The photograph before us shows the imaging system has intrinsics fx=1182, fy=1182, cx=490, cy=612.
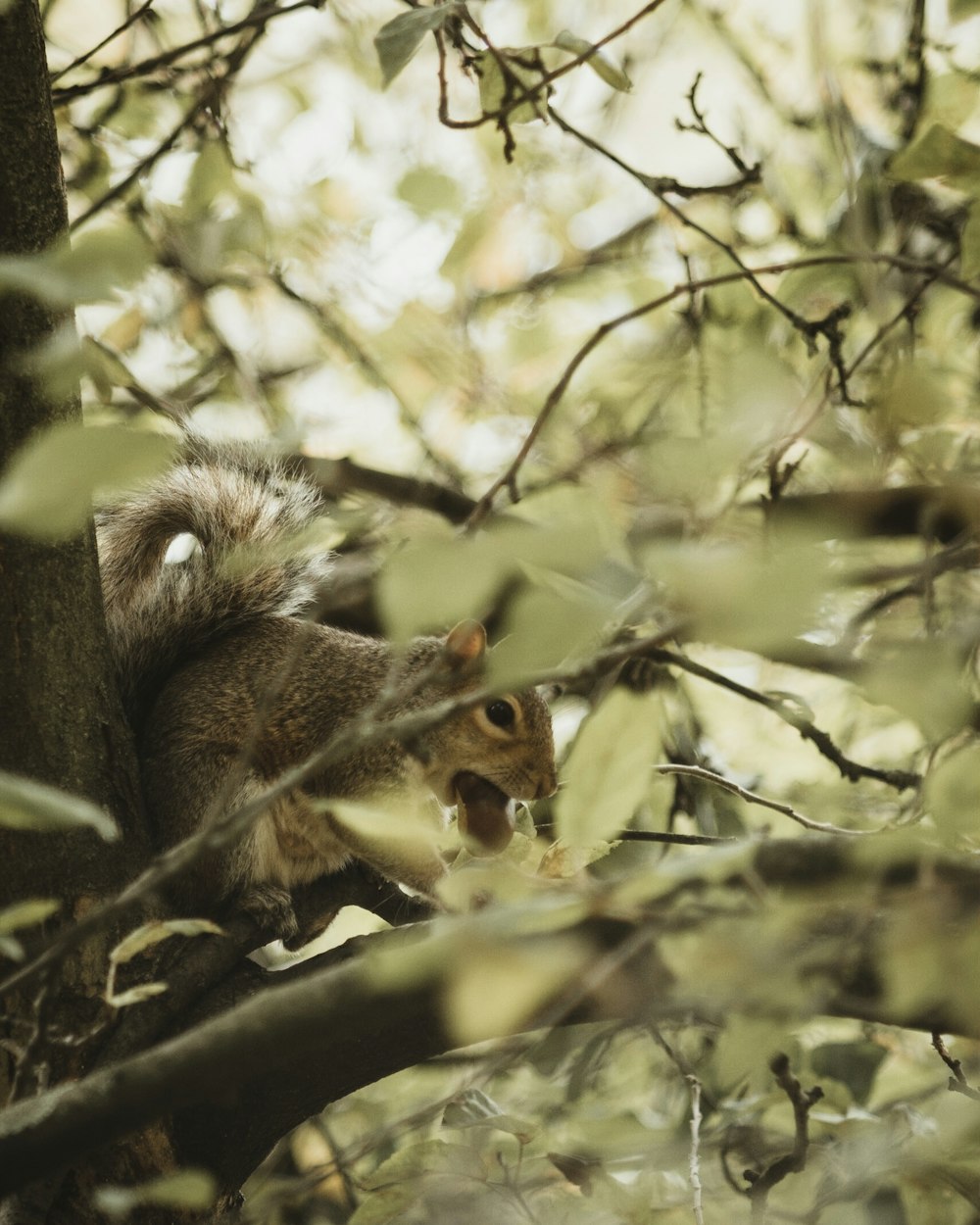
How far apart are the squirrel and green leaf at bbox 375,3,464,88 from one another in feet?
1.63

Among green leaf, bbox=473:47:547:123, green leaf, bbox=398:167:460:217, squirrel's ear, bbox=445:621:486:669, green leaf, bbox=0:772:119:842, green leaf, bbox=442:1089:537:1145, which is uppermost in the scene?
green leaf, bbox=473:47:547:123

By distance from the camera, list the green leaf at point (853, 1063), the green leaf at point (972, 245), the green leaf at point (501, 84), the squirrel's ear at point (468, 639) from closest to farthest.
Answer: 1. the green leaf at point (972, 245)
2. the green leaf at point (501, 84)
3. the green leaf at point (853, 1063)
4. the squirrel's ear at point (468, 639)

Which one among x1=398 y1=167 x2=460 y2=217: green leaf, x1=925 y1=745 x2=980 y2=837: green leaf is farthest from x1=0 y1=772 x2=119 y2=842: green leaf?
x1=398 y1=167 x2=460 y2=217: green leaf

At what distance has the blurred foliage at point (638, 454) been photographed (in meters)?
0.46

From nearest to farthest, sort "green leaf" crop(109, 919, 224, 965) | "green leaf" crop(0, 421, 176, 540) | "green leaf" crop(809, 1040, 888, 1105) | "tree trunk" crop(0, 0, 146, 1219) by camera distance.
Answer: "green leaf" crop(0, 421, 176, 540) → "green leaf" crop(109, 919, 224, 965) → "tree trunk" crop(0, 0, 146, 1219) → "green leaf" crop(809, 1040, 888, 1105)

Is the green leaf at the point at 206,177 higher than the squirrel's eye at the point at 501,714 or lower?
higher

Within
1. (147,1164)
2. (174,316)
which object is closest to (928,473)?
(147,1164)

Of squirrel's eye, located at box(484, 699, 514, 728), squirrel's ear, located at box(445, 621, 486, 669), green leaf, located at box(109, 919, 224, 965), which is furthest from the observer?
squirrel's eye, located at box(484, 699, 514, 728)

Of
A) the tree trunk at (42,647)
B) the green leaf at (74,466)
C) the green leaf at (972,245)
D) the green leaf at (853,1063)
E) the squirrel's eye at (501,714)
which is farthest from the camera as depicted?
the squirrel's eye at (501,714)

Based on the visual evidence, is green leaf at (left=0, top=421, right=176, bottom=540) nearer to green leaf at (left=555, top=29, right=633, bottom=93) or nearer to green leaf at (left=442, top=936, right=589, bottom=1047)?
green leaf at (left=442, top=936, right=589, bottom=1047)

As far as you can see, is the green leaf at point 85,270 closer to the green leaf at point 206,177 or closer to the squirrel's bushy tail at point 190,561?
the squirrel's bushy tail at point 190,561

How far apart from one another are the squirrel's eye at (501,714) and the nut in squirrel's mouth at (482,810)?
9 cm

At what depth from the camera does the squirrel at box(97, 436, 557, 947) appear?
142cm

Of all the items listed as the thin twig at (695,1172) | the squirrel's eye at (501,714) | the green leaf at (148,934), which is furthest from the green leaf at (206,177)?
the thin twig at (695,1172)
